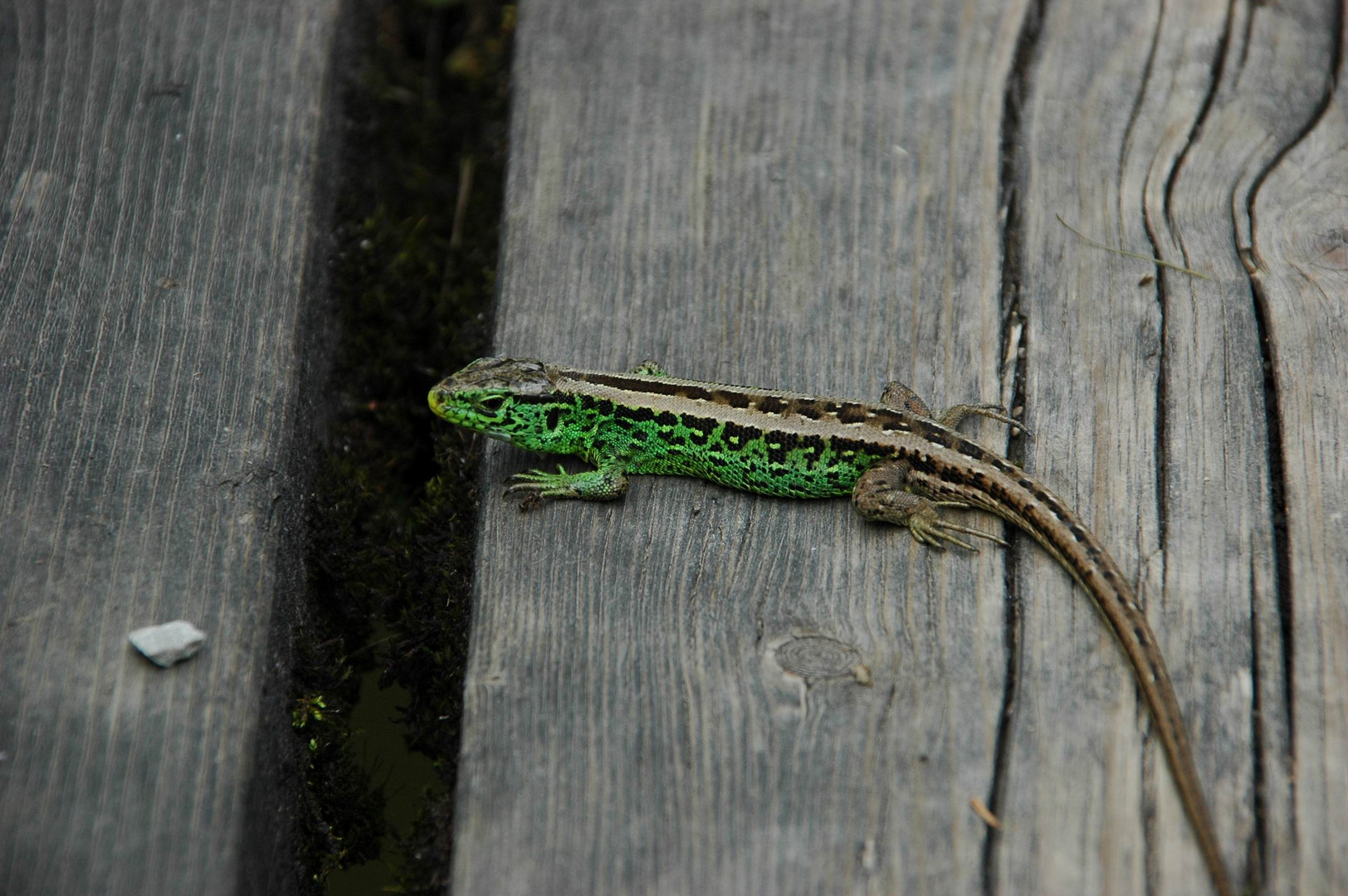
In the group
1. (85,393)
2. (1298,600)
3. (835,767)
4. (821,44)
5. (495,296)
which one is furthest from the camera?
(821,44)

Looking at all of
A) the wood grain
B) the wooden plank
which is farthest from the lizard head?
the wooden plank

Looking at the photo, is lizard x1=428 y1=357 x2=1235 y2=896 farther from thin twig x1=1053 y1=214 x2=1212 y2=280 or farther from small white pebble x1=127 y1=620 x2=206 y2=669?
small white pebble x1=127 y1=620 x2=206 y2=669

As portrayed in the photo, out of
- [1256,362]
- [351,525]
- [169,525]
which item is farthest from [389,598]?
[1256,362]

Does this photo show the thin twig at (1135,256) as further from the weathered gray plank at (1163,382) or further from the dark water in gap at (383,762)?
the dark water in gap at (383,762)

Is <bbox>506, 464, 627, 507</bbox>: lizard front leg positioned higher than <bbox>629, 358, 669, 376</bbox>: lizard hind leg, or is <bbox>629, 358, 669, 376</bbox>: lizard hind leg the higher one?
<bbox>629, 358, 669, 376</bbox>: lizard hind leg

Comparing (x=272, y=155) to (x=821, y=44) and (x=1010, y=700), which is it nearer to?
(x=821, y=44)

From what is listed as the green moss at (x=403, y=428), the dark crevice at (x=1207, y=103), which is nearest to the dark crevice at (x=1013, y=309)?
the dark crevice at (x=1207, y=103)
